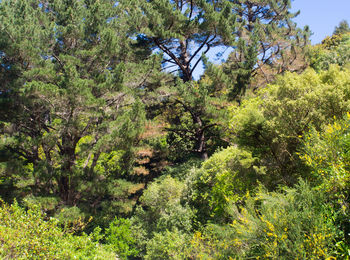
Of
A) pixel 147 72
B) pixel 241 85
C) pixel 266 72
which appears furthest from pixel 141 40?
pixel 266 72

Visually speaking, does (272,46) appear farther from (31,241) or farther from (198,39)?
(31,241)

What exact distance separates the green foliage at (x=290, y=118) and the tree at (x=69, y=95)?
6054 mm

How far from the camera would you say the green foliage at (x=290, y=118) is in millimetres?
Answer: 7824

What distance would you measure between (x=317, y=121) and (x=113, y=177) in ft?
34.7

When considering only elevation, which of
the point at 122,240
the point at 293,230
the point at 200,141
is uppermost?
the point at 200,141

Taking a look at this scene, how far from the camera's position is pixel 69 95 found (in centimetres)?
1127

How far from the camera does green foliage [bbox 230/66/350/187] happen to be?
308 inches

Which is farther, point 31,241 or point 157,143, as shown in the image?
point 157,143

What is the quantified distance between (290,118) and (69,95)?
28.2 ft

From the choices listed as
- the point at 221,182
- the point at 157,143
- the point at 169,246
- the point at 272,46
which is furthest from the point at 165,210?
the point at 272,46

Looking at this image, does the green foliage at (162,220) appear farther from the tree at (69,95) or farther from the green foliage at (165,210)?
the tree at (69,95)

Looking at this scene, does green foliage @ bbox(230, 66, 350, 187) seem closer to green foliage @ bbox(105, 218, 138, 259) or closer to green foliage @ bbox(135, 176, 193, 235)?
green foliage @ bbox(135, 176, 193, 235)

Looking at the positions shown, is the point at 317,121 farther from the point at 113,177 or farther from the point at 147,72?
the point at 113,177

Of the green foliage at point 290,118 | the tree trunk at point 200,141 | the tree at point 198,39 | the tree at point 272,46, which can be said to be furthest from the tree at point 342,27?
the green foliage at point 290,118
